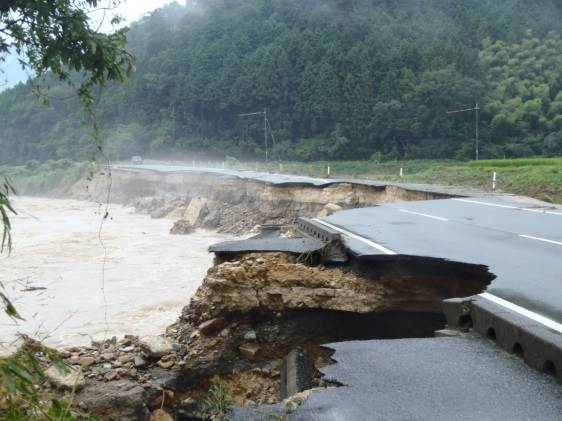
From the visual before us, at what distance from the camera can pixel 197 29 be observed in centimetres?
9581

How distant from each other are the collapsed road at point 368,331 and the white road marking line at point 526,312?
27 millimetres

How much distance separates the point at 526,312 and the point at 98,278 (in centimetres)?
1632

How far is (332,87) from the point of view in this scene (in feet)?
211

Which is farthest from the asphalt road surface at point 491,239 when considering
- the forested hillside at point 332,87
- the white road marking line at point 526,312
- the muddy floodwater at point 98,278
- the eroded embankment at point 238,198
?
the forested hillside at point 332,87

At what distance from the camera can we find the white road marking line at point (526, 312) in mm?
4094

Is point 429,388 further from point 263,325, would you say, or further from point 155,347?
point 155,347

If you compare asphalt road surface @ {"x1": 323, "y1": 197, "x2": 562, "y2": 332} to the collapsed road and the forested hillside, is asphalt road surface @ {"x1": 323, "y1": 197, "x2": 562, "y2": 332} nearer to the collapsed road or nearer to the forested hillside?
the collapsed road

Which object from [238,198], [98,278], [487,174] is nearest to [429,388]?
[98,278]

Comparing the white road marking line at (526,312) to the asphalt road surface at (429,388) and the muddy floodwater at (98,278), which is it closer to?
the asphalt road surface at (429,388)

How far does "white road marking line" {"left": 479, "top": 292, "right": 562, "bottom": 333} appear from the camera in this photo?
13.4 feet

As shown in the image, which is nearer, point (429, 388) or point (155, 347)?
point (429, 388)

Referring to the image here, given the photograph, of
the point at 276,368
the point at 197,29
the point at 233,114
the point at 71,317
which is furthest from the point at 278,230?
the point at 197,29

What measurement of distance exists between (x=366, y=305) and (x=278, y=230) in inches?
265

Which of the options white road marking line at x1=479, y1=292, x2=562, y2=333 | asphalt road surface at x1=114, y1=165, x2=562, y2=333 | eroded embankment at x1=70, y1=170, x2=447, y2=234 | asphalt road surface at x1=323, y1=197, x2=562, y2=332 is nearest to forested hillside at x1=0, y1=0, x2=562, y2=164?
eroded embankment at x1=70, y1=170, x2=447, y2=234
